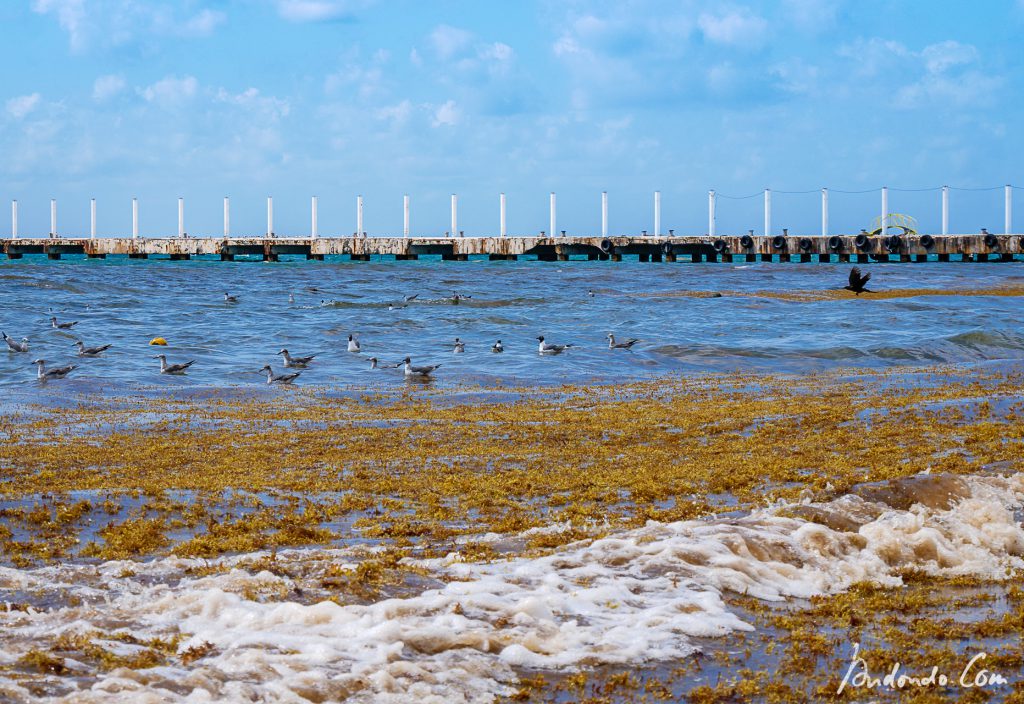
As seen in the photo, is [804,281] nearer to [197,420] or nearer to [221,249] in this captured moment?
[197,420]

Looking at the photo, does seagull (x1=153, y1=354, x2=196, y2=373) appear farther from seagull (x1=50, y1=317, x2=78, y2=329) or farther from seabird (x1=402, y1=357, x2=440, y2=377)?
seagull (x1=50, y1=317, x2=78, y2=329)

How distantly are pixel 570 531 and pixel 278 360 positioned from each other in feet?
48.2

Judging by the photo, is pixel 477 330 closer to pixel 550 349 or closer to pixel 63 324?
pixel 550 349

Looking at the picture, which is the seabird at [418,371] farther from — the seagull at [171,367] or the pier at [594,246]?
the pier at [594,246]

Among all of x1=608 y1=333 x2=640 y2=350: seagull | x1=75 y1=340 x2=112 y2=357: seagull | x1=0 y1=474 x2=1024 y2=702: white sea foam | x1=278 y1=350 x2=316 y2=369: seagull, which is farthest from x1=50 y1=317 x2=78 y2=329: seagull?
x1=0 y1=474 x2=1024 y2=702: white sea foam

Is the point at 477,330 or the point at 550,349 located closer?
the point at 550,349

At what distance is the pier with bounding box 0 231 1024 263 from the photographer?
87438 millimetres

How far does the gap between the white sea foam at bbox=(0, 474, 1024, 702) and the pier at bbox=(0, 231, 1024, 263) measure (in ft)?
275

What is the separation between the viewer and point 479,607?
6.17 m

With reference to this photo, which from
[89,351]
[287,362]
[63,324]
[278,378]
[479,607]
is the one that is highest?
[63,324]

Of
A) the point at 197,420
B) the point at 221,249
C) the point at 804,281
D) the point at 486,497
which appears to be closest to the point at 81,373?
the point at 197,420

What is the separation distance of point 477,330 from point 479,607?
77.4 ft

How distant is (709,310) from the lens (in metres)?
35.9

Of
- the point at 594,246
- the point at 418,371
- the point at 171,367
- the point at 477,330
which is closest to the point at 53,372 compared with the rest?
the point at 171,367
